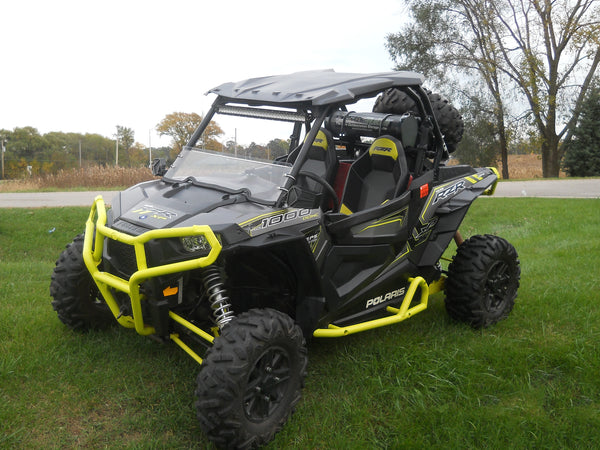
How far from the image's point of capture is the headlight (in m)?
3.15

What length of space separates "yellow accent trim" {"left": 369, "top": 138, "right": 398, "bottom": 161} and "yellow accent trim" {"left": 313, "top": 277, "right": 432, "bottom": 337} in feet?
3.42

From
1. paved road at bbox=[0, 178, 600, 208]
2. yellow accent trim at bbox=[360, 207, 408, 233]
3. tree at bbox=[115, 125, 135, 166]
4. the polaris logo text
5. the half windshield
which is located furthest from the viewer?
tree at bbox=[115, 125, 135, 166]

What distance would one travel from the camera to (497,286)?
16.6ft

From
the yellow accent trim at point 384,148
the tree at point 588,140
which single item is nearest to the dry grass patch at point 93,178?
the yellow accent trim at point 384,148

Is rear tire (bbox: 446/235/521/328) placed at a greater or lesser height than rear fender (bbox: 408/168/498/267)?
lesser

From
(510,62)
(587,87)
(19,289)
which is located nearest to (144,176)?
(19,289)

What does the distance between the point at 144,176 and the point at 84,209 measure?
22.2 ft

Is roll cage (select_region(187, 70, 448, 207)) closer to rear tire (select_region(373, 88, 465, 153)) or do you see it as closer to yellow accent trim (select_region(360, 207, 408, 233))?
rear tire (select_region(373, 88, 465, 153))

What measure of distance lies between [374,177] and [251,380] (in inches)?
88.3

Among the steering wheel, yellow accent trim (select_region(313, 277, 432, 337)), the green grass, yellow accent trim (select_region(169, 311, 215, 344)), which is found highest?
the steering wheel

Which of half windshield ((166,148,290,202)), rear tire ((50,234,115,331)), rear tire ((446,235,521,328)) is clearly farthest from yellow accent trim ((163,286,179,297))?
rear tire ((446,235,521,328))

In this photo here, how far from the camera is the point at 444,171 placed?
197 inches

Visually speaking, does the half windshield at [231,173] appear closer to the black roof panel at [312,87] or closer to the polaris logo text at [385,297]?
the black roof panel at [312,87]

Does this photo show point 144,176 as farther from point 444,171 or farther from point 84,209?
point 444,171
